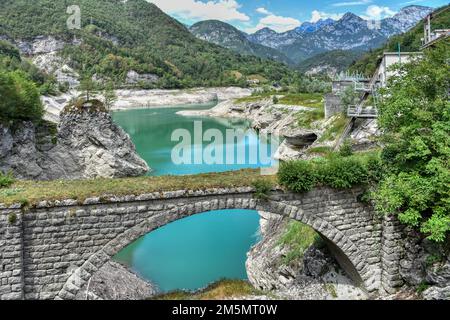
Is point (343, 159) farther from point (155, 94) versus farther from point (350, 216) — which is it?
point (155, 94)

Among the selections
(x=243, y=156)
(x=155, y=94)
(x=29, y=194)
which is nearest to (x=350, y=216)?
(x=29, y=194)

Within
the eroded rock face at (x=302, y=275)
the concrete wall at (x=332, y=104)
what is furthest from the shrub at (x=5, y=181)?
the concrete wall at (x=332, y=104)

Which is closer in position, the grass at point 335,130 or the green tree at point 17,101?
the green tree at point 17,101

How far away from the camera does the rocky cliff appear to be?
2969 centimetres

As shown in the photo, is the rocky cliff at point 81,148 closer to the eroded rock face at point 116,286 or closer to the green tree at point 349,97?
the eroded rock face at point 116,286

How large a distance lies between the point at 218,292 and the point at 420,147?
275 inches

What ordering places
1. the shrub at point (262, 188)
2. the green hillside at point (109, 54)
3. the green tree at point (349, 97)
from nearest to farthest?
1. the shrub at point (262, 188)
2. the green tree at point (349, 97)
3. the green hillside at point (109, 54)

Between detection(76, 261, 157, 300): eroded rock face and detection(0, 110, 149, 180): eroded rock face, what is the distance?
50.3 feet

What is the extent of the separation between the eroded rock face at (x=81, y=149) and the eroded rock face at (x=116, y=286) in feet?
50.3

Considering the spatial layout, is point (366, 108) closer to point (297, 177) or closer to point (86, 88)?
point (297, 177)

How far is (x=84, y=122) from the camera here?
31.9 m

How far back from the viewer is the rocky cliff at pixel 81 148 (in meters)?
29.7

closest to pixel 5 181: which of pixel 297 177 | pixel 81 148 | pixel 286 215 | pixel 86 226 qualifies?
pixel 86 226

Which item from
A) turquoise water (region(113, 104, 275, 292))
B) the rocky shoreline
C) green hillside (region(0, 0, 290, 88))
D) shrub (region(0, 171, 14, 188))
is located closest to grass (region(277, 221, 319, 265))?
turquoise water (region(113, 104, 275, 292))
